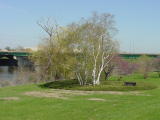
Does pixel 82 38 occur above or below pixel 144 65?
above

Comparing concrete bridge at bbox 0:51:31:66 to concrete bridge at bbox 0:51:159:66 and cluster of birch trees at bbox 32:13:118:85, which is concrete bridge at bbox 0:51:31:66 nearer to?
concrete bridge at bbox 0:51:159:66

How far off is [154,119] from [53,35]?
1435 inches

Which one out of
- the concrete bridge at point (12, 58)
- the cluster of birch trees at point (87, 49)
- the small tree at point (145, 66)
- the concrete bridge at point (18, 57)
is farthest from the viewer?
the concrete bridge at point (12, 58)

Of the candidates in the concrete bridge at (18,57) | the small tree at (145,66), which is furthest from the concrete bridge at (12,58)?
the small tree at (145,66)

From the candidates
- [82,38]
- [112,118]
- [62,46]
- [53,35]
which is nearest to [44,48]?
[53,35]

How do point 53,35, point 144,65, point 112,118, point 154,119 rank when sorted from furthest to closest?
point 144,65 → point 53,35 → point 112,118 → point 154,119

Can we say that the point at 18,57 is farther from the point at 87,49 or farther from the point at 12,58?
the point at 87,49

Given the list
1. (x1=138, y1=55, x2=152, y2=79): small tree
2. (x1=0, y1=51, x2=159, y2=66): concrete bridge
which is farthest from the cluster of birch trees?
(x1=0, y1=51, x2=159, y2=66): concrete bridge

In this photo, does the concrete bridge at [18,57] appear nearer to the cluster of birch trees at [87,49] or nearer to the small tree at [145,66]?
the small tree at [145,66]

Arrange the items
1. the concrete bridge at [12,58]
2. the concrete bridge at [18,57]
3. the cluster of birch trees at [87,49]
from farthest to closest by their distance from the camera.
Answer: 1. the concrete bridge at [12,58]
2. the concrete bridge at [18,57]
3. the cluster of birch trees at [87,49]

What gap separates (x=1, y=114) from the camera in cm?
1570

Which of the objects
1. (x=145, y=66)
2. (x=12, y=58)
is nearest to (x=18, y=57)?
(x=12, y=58)

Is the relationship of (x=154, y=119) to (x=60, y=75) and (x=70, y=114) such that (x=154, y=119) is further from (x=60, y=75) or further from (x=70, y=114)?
(x=60, y=75)

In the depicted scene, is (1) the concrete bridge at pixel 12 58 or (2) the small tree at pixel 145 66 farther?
(1) the concrete bridge at pixel 12 58
